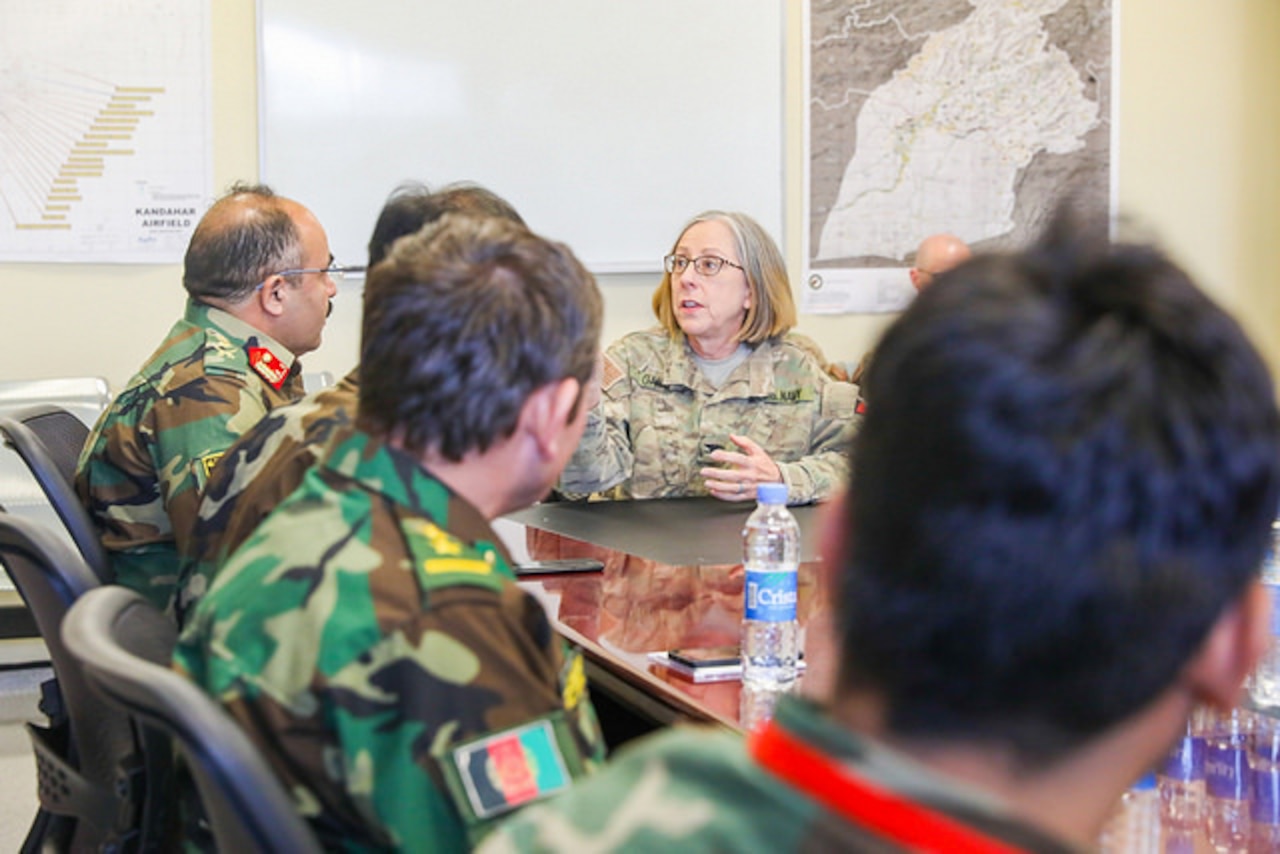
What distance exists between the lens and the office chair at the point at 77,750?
1.37 metres

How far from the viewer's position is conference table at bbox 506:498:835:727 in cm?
154

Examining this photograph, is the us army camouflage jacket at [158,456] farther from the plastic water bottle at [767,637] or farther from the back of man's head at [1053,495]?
the back of man's head at [1053,495]

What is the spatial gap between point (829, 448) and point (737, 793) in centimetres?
259

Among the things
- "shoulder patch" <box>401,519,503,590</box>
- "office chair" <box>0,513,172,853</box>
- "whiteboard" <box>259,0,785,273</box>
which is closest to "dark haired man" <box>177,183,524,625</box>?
"office chair" <box>0,513,172,853</box>

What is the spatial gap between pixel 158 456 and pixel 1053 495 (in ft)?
6.39

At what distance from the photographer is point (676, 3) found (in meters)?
4.47

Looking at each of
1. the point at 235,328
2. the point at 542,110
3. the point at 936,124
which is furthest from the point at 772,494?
the point at 936,124

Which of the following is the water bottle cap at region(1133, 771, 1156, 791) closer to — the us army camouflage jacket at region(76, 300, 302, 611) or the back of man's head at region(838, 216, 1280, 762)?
the back of man's head at region(838, 216, 1280, 762)

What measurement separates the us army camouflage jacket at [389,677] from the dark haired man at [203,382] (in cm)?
110

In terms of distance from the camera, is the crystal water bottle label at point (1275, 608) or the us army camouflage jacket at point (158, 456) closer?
the crystal water bottle label at point (1275, 608)

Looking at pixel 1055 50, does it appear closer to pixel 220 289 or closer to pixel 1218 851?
pixel 220 289

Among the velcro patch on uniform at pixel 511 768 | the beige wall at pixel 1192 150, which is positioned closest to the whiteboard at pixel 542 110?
the beige wall at pixel 1192 150

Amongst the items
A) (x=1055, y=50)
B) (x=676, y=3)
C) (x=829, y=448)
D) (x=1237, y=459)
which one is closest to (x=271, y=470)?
(x=1237, y=459)

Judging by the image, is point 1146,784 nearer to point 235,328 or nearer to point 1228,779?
point 1228,779
